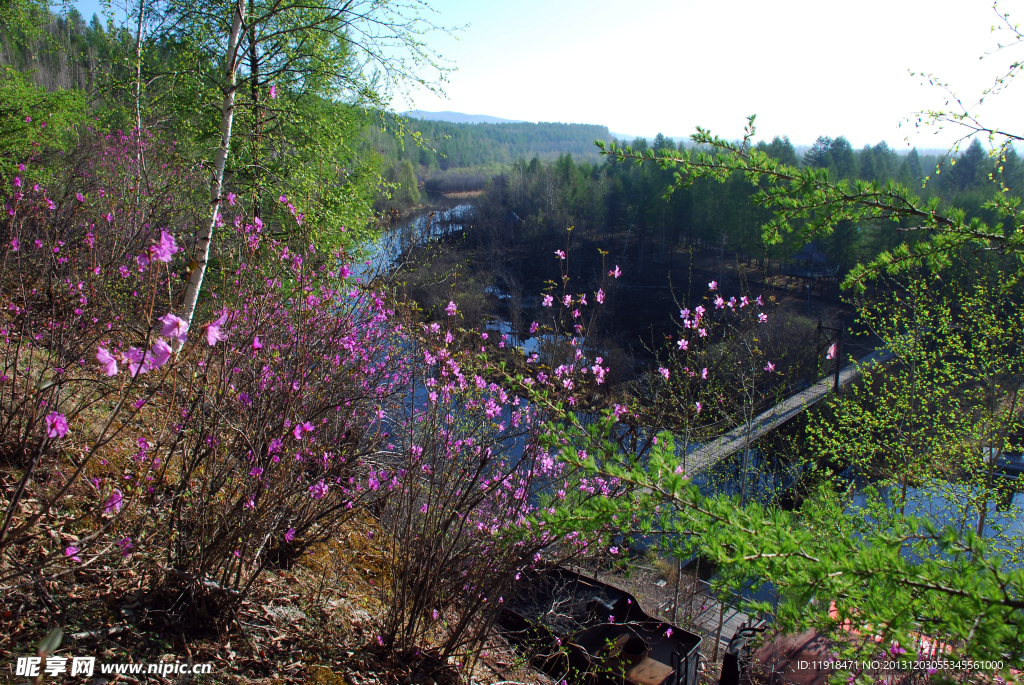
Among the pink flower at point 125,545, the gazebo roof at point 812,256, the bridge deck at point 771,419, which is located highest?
the gazebo roof at point 812,256

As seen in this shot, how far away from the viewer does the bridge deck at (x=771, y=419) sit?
11445mm

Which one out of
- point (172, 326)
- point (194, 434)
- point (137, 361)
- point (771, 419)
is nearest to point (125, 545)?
point (194, 434)

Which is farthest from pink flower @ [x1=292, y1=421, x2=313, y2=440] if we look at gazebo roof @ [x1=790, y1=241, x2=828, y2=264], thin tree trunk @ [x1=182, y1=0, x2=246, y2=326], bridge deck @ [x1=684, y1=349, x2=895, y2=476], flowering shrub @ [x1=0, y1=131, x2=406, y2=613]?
gazebo roof @ [x1=790, y1=241, x2=828, y2=264]

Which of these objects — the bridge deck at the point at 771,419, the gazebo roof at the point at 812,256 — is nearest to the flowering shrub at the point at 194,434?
the bridge deck at the point at 771,419

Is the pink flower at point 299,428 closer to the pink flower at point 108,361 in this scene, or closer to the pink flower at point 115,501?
the pink flower at point 115,501

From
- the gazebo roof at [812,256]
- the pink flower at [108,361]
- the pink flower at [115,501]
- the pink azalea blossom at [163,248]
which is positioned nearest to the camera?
the pink flower at [108,361]

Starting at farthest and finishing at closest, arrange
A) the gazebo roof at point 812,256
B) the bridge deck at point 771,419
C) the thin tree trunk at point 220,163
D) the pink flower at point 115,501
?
the gazebo roof at point 812,256 < the bridge deck at point 771,419 < the thin tree trunk at point 220,163 < the pink flower at point 115,501

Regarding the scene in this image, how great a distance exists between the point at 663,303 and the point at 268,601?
91.5ft

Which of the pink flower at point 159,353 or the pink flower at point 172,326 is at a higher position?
the pink flower at point 172,326

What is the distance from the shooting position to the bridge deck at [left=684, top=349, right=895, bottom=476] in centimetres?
1145

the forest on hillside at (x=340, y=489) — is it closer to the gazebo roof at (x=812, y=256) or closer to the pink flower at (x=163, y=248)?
the pink flower at (x=163, y=248)

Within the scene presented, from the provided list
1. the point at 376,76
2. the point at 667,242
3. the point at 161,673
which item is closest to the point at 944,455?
the point at 376,76

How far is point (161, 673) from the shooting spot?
2209 mm

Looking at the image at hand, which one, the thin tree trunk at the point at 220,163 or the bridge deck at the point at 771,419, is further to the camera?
the bridge deck at the point at 771,419
